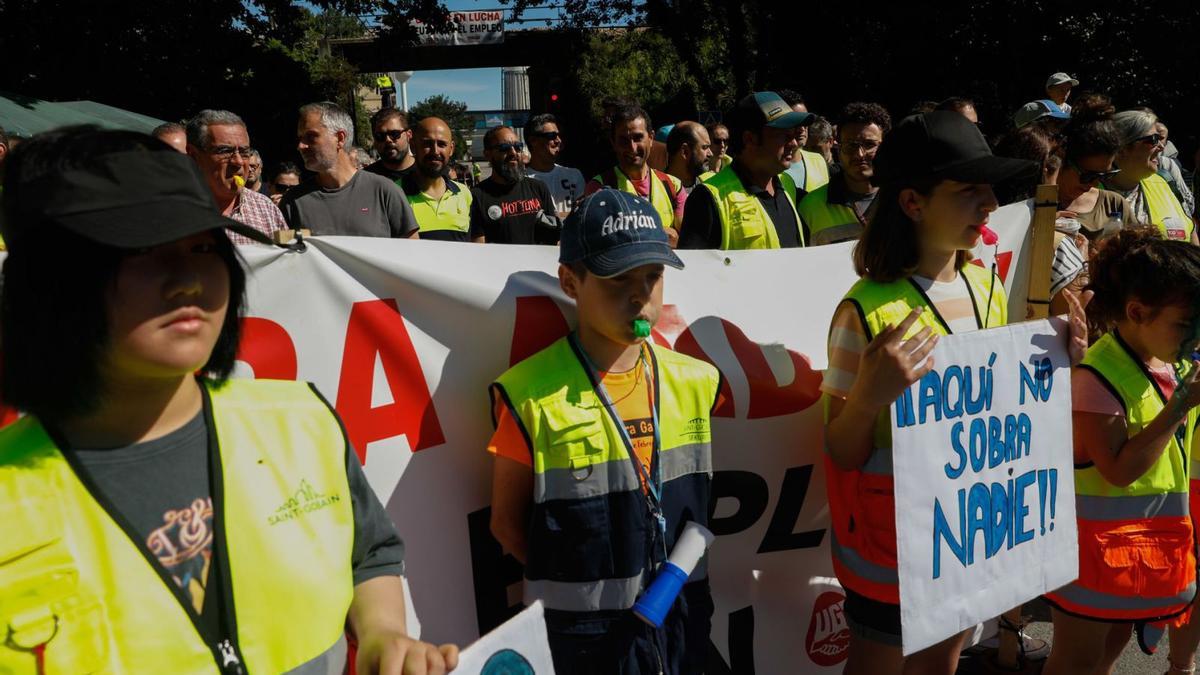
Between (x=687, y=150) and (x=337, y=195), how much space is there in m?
2.89

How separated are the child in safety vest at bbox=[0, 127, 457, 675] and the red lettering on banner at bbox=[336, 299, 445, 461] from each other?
850 millimetres

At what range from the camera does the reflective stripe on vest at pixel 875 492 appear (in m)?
2.52

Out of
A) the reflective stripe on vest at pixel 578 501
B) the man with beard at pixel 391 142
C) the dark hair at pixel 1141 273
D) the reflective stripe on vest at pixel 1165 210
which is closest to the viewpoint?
the reflective stripe on vest at pixel 578 501

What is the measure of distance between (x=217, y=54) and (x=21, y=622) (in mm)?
19826

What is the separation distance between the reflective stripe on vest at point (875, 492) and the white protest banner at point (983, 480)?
99mm

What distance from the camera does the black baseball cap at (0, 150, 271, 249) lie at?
1.26 m

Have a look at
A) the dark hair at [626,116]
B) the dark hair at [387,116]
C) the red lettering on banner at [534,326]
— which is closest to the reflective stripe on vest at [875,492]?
the red lettering on banner at [534,326]

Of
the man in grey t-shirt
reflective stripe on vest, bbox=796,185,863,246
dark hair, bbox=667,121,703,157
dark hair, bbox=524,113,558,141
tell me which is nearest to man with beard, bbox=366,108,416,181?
the man in grey t-shirt

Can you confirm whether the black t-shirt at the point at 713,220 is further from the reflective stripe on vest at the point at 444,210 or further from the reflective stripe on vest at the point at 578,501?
the reflective stripe on vest at the point at 578,501

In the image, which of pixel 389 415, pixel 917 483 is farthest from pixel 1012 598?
pixel 389 415

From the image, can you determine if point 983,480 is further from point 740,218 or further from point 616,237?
point 740,218

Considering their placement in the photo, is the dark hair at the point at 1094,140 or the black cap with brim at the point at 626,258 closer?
the black cap with brim at the point at 626,258

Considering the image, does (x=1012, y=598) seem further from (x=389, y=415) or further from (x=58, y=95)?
(x=58, y=95)

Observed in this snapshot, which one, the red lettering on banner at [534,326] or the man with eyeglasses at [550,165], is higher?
the man with eyeglasses at [550,165]
